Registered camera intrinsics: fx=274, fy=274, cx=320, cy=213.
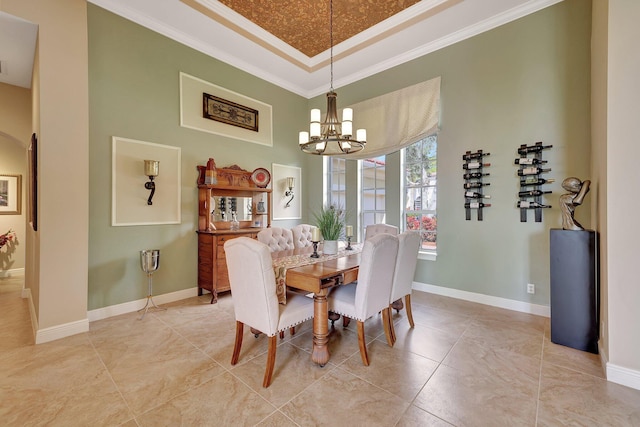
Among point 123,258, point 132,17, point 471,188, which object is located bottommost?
point 123,258

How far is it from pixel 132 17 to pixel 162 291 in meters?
3.32

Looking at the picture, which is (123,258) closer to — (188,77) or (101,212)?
(101,212)

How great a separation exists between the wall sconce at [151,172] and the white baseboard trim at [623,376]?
4504 millimetres

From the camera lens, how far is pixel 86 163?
2721 millimetres

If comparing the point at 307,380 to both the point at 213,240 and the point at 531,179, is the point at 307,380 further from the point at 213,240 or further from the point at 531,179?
the point at 531,179

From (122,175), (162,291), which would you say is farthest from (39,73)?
(162,291)

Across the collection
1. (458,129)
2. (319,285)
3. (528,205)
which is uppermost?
(458,129)

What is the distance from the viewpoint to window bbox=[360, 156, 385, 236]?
462 cm

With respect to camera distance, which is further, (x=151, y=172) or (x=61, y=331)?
(x=151, y=172)

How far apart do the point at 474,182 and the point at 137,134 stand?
4.22 meters

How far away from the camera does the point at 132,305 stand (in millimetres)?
3258

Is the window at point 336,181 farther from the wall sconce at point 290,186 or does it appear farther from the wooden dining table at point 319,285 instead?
the wooden dining table at point 319,285

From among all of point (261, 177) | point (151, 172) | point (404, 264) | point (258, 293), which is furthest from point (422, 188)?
point (151, 172)

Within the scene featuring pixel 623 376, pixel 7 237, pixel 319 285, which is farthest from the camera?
pixel 7 237
